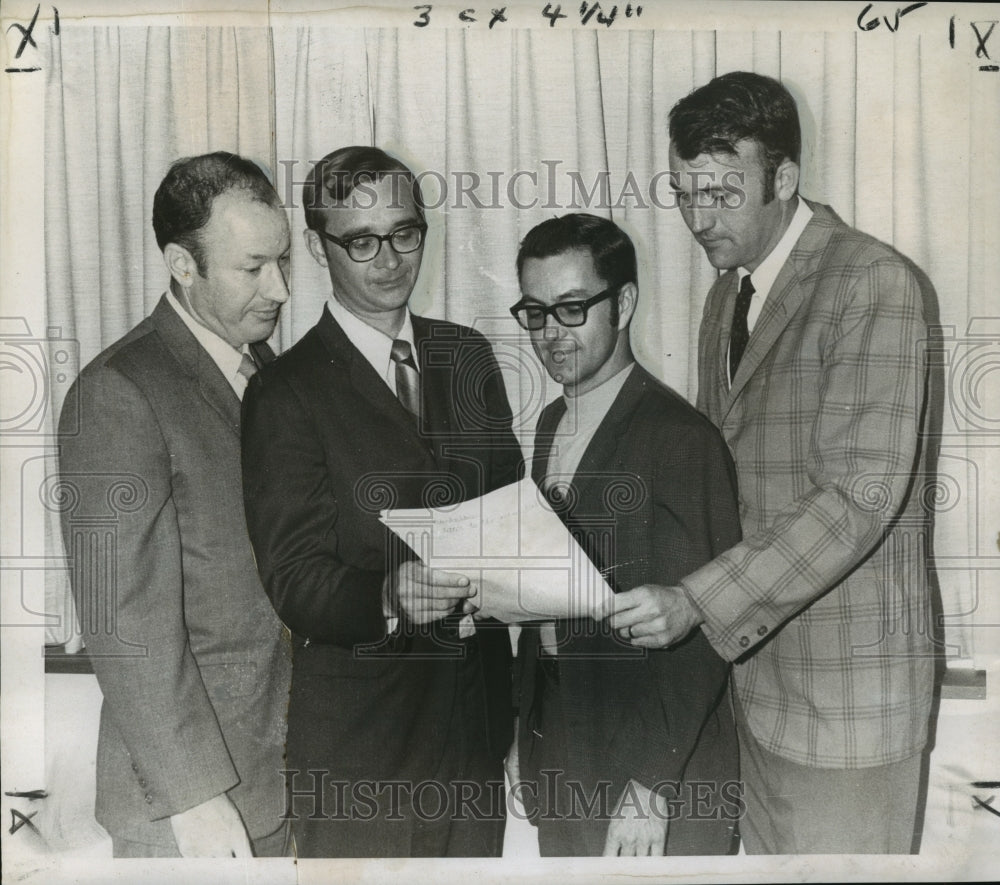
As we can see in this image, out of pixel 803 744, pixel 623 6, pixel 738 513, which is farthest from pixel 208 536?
pixel 623 6

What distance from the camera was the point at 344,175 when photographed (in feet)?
6.94

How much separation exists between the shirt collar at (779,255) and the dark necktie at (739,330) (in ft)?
0.06

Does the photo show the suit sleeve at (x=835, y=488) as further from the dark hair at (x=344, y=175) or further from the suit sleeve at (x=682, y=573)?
the dark hair at (x=344, y=175)

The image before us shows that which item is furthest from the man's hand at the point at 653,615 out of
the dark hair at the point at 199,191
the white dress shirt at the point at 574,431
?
the dark hair at the point at 199,191

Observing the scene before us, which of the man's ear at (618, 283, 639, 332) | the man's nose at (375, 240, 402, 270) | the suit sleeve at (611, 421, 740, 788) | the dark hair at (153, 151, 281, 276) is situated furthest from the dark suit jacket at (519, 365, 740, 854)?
the dark hair at (153, 151, 281, 276)

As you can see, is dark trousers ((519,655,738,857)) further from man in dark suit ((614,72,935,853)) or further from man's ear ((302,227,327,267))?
man's ear ((302,227,327,267))

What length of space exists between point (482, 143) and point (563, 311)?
1.38ft

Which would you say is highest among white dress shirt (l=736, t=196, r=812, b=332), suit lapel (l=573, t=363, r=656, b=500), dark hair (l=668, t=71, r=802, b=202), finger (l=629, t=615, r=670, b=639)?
dark hair (l=668, t=71, r=802, b=202)

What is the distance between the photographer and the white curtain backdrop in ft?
6.97

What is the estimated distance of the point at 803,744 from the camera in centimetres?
208

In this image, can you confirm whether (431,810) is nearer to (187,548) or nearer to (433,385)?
(187,548)

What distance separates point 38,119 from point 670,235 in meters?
1.43

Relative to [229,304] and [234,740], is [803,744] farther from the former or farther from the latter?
[229,304]

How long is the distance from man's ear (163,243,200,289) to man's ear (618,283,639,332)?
926 millimetres
